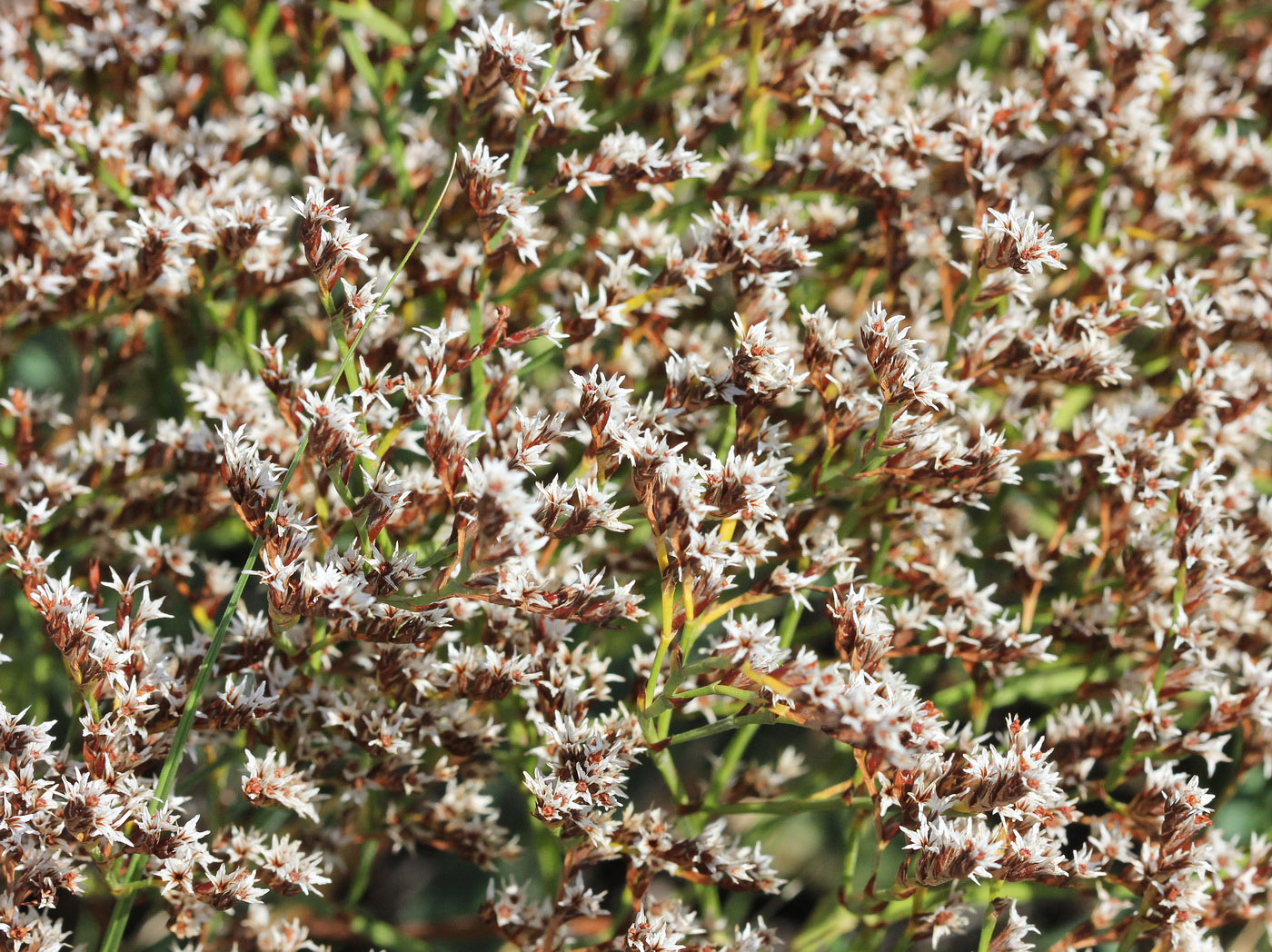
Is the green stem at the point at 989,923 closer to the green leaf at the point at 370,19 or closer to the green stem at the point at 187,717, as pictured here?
the green stem at the point at 187,717

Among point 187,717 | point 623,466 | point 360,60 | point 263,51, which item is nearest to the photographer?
point 187,717

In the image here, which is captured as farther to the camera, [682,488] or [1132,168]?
[1132,168]

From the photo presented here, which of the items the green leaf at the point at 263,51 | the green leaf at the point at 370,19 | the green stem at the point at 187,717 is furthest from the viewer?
the green leaf at the point at 263,51

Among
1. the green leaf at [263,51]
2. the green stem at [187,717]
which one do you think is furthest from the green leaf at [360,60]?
the green stem at [187,717]

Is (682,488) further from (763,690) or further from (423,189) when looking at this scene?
(423,189)

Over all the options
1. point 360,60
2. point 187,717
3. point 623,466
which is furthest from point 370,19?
point 187,717

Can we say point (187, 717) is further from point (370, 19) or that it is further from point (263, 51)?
point (263, 51)

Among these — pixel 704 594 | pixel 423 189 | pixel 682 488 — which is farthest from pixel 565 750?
pixel 423 189

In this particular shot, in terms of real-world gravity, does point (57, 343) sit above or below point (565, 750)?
below

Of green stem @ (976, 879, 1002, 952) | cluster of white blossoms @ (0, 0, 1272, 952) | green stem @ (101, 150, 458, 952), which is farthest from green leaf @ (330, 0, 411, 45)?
green stem @ (976, 879, 1002, 952)
